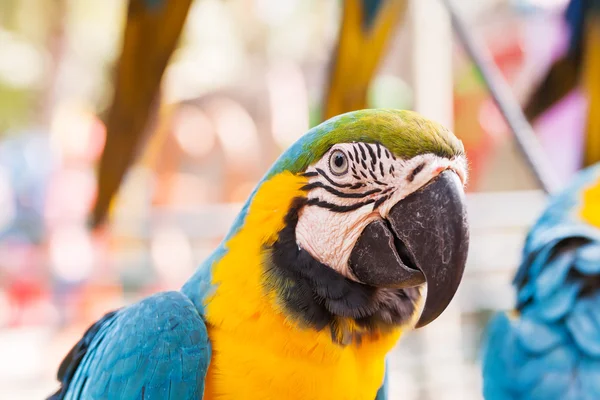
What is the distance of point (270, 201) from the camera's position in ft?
2.53

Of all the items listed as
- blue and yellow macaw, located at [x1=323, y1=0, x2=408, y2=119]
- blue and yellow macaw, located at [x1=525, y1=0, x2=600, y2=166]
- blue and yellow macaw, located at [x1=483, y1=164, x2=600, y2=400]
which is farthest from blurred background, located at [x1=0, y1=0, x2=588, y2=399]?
blue and yellow macaw, located at [x1=483, y1=164, x2=600, y2=400]

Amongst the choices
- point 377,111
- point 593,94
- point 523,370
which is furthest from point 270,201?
point 593,94

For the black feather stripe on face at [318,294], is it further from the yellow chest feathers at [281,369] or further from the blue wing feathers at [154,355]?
the blue wing feathers at [154,355]

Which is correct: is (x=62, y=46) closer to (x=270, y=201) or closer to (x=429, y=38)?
(x=429, y=38)

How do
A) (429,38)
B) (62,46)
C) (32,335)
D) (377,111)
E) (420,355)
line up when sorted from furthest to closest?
(32,335)
(62,46)
(420,355)
(429,38)
(377,111)

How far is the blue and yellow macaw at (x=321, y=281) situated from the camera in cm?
66

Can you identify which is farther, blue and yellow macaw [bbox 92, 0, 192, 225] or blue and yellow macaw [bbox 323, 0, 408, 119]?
blue and yellow macaw [bbox 323, 0, 408, 119]

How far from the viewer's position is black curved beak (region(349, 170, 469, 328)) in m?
0.65

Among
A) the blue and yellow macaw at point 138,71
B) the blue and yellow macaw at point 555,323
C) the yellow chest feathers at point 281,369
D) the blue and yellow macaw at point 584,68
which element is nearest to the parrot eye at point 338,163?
the yellow chest feathers at point 281,369

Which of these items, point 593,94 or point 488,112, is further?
point 488,112

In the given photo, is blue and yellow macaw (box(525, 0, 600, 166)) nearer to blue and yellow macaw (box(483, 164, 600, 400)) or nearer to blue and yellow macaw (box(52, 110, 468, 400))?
blue and yellow macaw (box(483, 164, 600, 400))

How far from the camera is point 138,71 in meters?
0.94

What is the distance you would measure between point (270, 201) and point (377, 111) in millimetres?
201

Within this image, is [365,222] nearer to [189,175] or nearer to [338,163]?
[338,163]
